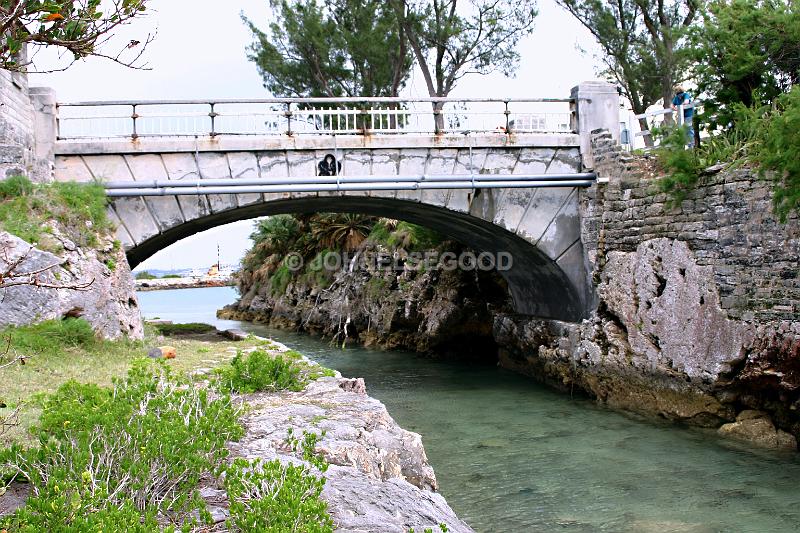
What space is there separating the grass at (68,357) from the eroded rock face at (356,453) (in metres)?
1.41

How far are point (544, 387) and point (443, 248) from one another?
223 inches

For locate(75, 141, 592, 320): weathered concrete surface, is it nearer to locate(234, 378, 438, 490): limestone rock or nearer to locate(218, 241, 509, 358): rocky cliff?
locate(218, 241, 509, 358): rocky cliff

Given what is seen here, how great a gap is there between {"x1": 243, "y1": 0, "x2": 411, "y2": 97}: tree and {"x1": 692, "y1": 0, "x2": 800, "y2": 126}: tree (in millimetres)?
11602

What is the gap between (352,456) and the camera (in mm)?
5137

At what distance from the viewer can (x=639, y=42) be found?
1905 centimetres

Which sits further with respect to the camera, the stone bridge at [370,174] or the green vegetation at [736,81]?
the stone bridge at [370,174]

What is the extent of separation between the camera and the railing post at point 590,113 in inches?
513

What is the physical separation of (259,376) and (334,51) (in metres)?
17.4

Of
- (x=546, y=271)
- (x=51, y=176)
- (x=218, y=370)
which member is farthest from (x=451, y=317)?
(x=218, y=370)

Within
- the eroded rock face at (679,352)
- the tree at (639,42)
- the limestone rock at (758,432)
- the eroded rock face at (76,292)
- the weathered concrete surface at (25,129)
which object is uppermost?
the tree at (639,42)

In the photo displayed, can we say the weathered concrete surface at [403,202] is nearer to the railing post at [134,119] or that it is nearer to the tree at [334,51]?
the railing post at [134,119]

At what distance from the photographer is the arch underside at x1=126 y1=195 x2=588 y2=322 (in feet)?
42.0

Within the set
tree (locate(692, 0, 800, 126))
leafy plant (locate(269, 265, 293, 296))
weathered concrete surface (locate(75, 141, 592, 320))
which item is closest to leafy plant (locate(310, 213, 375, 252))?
leafy plant (locate(269, 265, 293, 296))

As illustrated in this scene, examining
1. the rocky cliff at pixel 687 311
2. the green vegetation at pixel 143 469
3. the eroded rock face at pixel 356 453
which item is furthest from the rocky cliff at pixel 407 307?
the green vegetation at pixel 143 469
